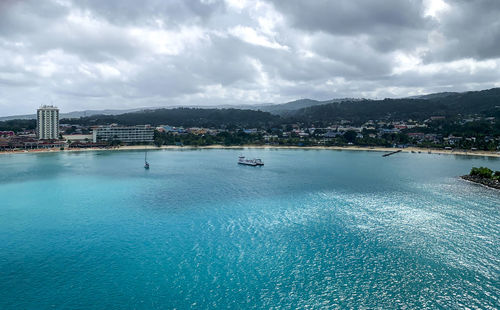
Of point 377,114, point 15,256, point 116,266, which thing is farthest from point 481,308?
point 377,114

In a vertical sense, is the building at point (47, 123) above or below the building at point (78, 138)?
above

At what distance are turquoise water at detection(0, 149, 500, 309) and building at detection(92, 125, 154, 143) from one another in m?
64.5

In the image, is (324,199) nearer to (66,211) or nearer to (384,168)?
(66,211)

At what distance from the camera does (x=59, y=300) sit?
12.7 meters

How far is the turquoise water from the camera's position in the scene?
1308 cm

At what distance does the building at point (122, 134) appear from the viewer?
95.3m

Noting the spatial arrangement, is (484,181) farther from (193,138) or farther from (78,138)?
(78,138)

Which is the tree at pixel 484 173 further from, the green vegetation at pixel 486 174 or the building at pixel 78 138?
the building at pixel 78 138

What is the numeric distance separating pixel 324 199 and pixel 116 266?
1906 cm

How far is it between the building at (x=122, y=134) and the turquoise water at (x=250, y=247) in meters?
64.5

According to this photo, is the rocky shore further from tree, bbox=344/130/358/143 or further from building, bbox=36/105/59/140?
building, bbox=36/105/59/140

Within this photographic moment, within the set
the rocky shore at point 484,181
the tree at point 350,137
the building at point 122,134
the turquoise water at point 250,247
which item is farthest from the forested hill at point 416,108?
the turquoise water at point 250,247

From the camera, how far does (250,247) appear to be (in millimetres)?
17844

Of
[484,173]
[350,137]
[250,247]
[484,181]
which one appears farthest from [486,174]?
[350,137]
